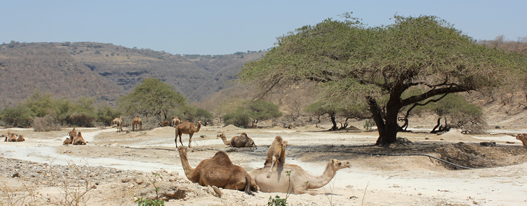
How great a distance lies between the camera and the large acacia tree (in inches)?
488

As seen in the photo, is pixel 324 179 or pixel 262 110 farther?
pixel 262 110

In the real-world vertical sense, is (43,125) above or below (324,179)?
above

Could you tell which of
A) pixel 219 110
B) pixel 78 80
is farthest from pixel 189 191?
pixel 78 80

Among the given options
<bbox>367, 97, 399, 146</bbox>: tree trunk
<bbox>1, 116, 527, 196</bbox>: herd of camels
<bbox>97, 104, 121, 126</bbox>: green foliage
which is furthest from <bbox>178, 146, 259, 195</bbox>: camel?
<bbox>97, 104, 121, 126</bbox>: green foliage

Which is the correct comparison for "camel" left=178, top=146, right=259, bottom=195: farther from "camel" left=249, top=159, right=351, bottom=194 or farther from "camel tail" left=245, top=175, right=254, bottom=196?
"camel" left=249, top=159, right=351, bottom=194

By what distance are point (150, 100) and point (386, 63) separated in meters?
29.9

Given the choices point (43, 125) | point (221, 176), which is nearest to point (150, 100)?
point (43, 125)

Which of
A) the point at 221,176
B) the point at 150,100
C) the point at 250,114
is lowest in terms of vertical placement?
the point at 221,176

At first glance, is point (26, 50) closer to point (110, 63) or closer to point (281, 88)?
point (110, 63)

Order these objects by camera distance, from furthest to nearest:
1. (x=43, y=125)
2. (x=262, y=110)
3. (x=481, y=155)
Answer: (x=262, y=110) → (x=43, y=125) → (x=481, y=155)

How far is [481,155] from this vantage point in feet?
43.5

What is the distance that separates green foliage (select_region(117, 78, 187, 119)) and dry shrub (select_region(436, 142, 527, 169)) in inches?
1189

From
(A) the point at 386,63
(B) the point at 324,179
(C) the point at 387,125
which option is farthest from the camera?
(C) the point at 387,125

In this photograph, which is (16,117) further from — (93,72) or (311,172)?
(93,72)
